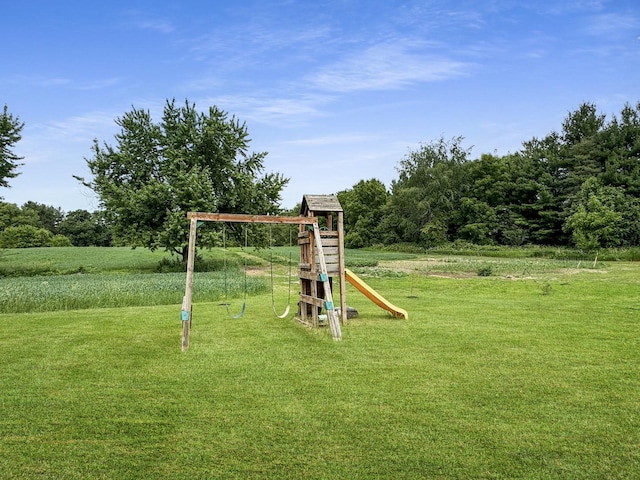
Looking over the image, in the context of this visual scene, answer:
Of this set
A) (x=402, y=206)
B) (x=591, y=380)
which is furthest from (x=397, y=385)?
(x=402, y=206)

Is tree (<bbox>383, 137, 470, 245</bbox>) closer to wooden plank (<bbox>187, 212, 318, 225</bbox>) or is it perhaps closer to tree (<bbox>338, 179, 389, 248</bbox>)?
tree (<bbox>338, 179, 389, 248</bbox>)

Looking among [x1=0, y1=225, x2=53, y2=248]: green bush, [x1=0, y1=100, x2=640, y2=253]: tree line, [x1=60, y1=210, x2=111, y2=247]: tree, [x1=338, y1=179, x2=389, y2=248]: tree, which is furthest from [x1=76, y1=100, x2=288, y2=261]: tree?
[x1=60, y1=210, x2=111, y2=247]: tree

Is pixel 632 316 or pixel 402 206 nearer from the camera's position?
pixel 632 316

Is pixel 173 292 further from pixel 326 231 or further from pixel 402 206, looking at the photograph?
pixel 402 206

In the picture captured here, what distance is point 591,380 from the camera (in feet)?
23.2

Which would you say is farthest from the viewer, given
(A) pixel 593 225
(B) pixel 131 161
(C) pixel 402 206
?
(C) pixel 402 206

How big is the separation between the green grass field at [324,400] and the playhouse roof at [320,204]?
2.89 m

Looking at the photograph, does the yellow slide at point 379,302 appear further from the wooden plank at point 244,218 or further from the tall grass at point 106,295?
the tall grass at point 106,295

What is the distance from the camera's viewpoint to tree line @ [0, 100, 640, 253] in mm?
30172

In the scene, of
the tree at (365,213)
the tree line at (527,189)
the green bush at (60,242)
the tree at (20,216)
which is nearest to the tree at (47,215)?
the tree at (20,216)

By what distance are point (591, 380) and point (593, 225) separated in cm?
4106

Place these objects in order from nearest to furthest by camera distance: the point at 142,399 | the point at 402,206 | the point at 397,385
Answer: the point at 142,399 < the point at 397,385 < the point at 402,206

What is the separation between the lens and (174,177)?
3072 cm

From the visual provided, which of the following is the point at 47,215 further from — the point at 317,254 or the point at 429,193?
the point at 317,254
